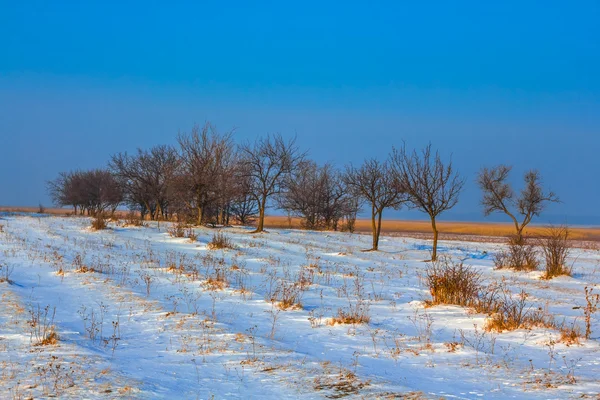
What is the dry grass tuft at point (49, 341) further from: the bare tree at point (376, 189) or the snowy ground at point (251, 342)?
the bare tree at point (376, 189)

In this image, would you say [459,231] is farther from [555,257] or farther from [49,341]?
[49,341]

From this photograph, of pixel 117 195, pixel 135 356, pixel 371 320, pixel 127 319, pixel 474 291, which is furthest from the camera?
pixel 117 195

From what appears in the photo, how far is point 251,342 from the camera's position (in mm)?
7668

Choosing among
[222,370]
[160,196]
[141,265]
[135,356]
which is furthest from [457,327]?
[160,196]

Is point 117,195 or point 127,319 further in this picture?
point 117,195

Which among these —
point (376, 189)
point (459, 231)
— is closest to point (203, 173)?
point (376, 189)

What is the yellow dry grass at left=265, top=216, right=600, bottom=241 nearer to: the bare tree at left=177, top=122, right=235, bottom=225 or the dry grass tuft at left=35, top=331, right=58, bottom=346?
the bare tree at left=177, top=122, right=235, bottom=225

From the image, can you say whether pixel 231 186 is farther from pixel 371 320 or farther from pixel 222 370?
pixel 222 370

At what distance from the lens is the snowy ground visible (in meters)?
5.69

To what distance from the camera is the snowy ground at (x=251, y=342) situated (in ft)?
18.7

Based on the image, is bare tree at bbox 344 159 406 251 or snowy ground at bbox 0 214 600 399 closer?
snowy ground at bbox 0 214 600 399

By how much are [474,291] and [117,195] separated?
2116 inches

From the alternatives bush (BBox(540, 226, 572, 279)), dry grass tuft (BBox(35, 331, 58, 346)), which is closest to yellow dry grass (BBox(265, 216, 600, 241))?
bush (BBox(540, 226, 572, 279))

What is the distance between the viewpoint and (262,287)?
13.5 meters
